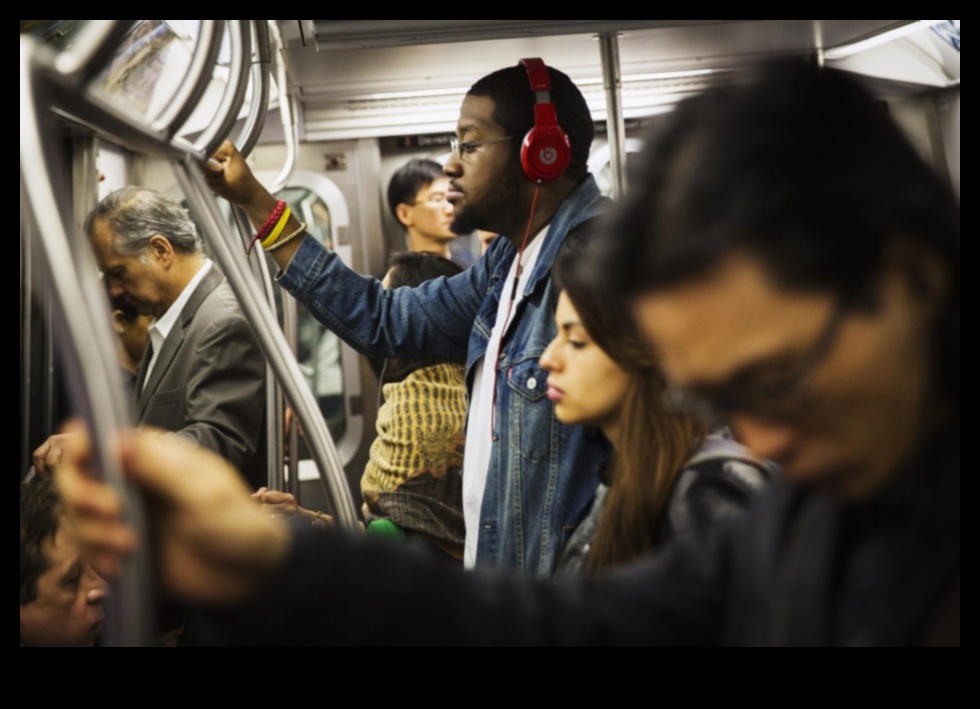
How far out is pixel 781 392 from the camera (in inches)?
31.0

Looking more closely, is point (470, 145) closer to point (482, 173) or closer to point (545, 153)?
point (482, 173)

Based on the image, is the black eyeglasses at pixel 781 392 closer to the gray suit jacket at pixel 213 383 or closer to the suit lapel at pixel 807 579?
the suit lapel at pixel 807 579

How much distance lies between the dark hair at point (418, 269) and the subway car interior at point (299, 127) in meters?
0.37

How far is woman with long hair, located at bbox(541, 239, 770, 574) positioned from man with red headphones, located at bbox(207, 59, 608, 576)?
0.25m

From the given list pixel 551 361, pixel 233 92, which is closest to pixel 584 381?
pixel 551 361

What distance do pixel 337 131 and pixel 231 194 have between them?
7.88 feet

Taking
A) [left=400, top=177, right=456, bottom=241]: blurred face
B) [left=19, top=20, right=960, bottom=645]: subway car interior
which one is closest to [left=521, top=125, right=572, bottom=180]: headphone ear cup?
[left=19, top=20, right=960, bottom=645]: subway car interior

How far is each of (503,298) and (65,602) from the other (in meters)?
1.02

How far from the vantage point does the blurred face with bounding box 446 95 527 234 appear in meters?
2.27

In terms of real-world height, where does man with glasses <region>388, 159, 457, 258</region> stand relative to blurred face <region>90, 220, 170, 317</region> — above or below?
above

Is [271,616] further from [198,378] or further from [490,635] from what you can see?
[198,378]

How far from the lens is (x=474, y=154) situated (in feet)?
7.61

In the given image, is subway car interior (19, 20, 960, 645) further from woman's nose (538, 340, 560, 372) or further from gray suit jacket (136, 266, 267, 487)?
woman's nose (538, 340, 560, 372)

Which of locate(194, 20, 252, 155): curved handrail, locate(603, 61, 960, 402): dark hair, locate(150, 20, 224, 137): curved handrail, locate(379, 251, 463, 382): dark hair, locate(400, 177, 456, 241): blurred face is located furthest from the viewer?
locate(400, 177, 456, 241): blurred face
